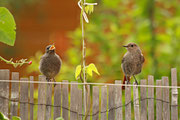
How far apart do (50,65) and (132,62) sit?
61 centimetres

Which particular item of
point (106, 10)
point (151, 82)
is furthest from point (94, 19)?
point (151, 82)

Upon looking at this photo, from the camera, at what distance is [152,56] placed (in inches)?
152

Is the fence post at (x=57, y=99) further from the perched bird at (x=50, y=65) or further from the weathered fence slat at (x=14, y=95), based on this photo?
the weathered fence slat at (x=14, y=95)

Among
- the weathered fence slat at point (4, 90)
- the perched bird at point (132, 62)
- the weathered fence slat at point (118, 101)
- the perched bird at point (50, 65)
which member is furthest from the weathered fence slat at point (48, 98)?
the perched bird at point (132, 62)

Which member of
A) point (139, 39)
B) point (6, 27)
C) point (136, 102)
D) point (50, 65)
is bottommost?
point (136, 102)

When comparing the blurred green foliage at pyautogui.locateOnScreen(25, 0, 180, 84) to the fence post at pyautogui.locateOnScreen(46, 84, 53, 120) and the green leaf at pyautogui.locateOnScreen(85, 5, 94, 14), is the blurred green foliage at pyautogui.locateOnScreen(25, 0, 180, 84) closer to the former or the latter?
the fence post at pyautogui.locateOnScreen(46, 84, 53, 120)

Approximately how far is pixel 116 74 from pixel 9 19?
2413 mm

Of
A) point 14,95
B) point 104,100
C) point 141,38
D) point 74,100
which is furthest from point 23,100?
point 141,38

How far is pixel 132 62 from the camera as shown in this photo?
7.86ft

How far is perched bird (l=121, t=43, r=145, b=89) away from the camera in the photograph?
238 centimetres

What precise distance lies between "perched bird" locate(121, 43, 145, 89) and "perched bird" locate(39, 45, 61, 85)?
518 millimetres

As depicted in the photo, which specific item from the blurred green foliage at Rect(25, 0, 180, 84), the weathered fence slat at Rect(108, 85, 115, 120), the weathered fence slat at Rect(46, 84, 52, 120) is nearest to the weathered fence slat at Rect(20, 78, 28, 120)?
the weathered fence slat at Rect(46, 84, 52, 120)

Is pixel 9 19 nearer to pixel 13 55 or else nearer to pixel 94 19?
pixel 94 19

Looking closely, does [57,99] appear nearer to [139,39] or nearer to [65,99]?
[65,99]
